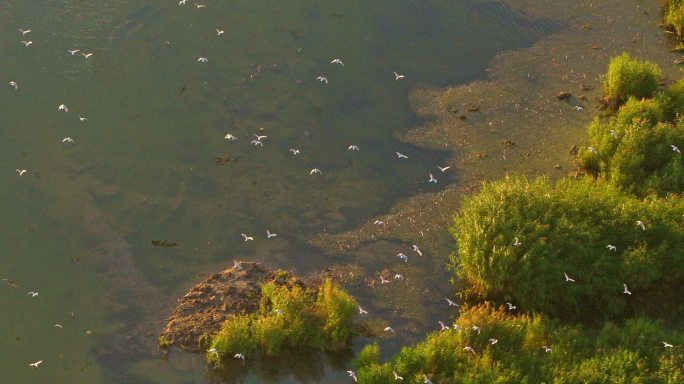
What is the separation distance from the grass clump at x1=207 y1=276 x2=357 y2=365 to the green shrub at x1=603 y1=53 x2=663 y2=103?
9936 mm

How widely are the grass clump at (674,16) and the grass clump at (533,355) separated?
1143cm

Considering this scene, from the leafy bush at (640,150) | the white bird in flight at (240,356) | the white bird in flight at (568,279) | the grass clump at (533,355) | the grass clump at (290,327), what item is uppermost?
the leafy bush at (640,150)

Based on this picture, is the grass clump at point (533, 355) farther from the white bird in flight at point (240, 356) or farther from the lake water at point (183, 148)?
the white bird in flight at point (240, 356)

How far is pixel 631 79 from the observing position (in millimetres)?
24156

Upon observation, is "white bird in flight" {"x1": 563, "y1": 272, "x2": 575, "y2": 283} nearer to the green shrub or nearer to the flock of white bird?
the flock of white bird

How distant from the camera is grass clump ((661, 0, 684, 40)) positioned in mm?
26875

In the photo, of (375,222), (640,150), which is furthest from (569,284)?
(375,222)

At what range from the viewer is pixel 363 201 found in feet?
74.0

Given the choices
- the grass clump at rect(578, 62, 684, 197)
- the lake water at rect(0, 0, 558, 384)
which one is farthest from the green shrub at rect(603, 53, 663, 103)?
the lake water at rect(0, 0, 558, 384)

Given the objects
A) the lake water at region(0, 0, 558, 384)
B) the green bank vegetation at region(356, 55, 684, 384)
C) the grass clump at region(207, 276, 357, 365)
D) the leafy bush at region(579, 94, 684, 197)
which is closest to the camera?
the green bank vegetation at region(356, 55, 684, 384)

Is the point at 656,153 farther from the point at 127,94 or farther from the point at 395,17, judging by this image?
the point at 127,94

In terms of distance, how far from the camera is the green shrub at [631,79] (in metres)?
24.2

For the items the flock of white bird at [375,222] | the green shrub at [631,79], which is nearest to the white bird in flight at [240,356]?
the flock of white bird at [375,222]

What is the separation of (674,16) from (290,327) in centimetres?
1555
